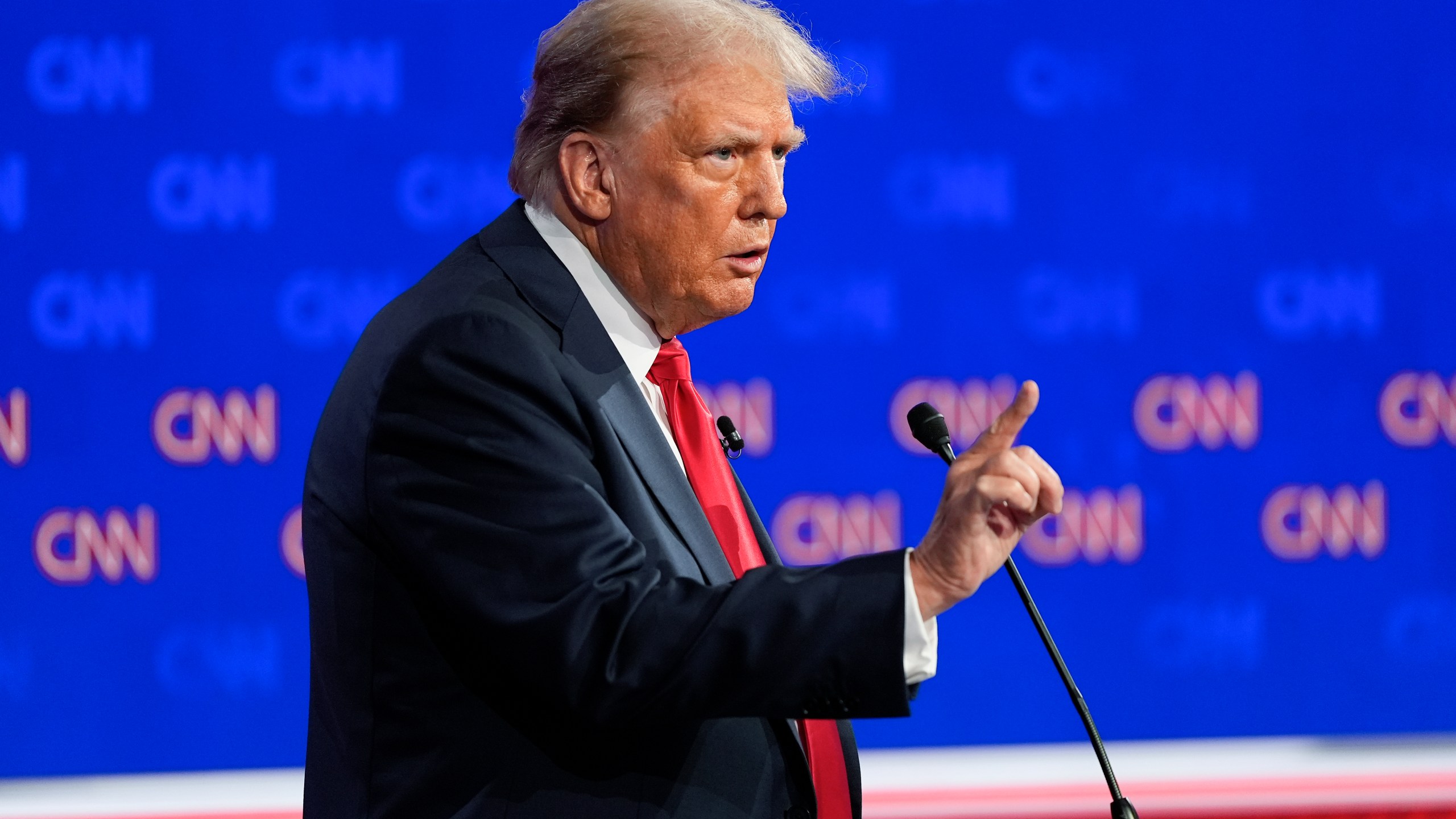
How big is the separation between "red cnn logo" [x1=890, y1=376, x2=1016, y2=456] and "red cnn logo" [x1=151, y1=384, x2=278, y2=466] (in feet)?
3.73

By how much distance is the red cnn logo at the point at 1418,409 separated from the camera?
2.55 meters

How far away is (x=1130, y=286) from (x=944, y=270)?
1.17 ft

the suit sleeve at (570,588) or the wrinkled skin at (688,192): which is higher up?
the wrinkled skin at (688,192)

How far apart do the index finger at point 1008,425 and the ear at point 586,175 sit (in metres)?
0.48

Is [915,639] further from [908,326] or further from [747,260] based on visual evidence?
[908,326]

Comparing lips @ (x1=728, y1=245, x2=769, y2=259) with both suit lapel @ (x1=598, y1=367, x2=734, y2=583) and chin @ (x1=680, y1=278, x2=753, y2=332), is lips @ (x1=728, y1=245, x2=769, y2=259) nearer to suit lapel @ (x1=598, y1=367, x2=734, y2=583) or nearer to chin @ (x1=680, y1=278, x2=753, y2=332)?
chin @ (x1=680, y1=278, x2=753, y2=332)

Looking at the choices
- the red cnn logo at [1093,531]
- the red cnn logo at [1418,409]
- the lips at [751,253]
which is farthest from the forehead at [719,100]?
the red cnn logo at [1418,409]

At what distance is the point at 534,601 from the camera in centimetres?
97

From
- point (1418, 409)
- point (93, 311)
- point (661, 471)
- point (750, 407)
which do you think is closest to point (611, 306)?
point (661, 471)

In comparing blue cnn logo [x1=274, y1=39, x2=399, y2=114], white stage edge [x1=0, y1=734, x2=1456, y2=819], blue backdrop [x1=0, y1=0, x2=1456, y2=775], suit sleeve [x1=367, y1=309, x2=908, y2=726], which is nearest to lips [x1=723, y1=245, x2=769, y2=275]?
suit sleeve [x1=367, y1=309, x2=908, y2=726]

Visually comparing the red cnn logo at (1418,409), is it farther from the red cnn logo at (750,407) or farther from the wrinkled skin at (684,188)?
the wrinkled skin at (684,188)

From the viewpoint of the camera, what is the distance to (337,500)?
1.11 m

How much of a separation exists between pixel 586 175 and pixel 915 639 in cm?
58

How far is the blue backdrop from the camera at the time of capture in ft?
7.65
